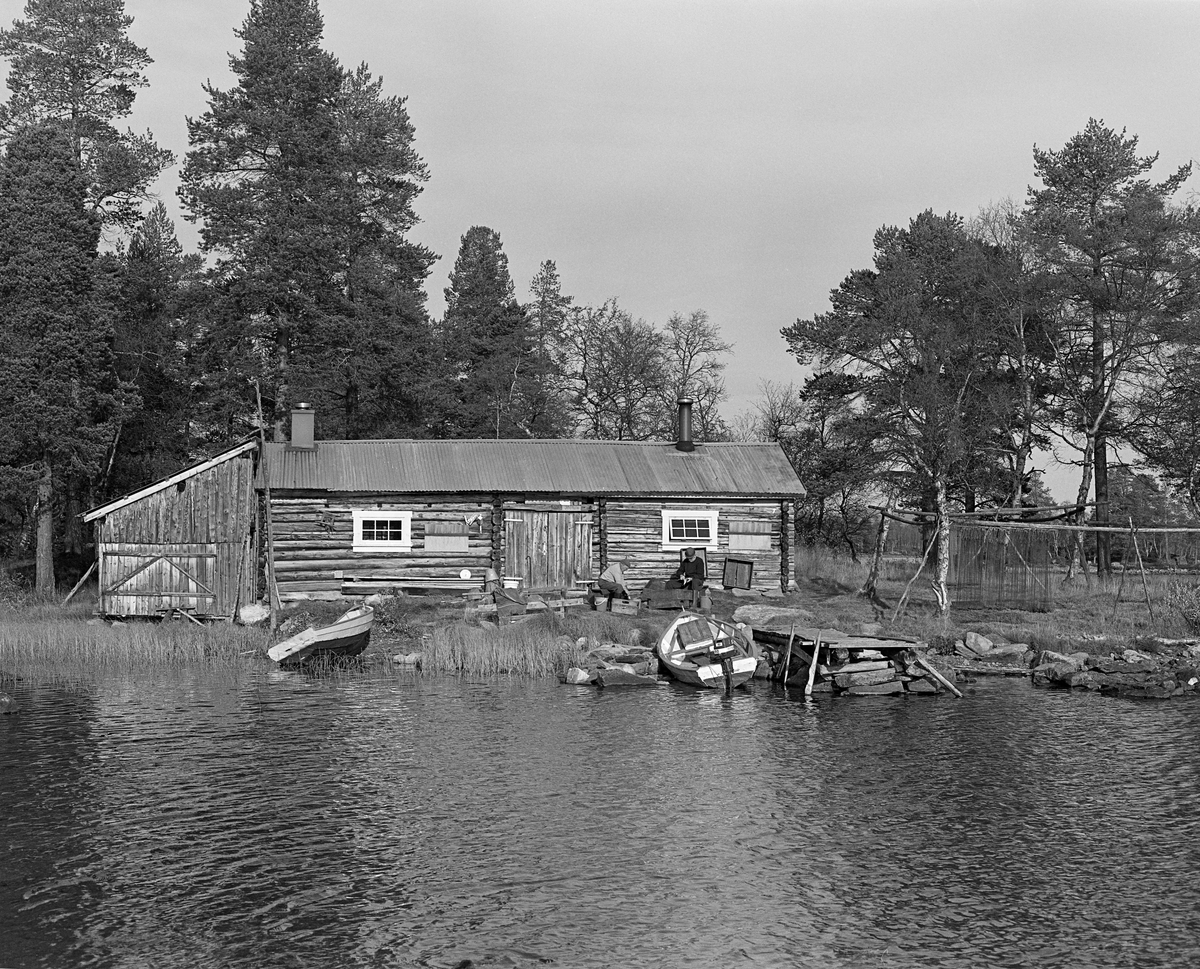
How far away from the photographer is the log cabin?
3098 cm

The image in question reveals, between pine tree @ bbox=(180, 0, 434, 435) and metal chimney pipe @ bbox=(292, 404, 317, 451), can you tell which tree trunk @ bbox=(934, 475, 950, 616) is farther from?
pine tree @ bbox=(180, 0, 434, 435)

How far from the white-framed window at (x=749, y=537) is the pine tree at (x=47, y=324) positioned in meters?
20.8

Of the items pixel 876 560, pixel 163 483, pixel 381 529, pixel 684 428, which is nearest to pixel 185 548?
pixel 163 483

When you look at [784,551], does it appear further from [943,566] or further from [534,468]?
[534,468]

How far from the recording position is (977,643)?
2742 cm

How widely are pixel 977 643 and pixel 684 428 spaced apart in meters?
13.4

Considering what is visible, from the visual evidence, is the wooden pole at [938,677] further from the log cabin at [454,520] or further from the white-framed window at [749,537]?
the white-framed window at [749,537]

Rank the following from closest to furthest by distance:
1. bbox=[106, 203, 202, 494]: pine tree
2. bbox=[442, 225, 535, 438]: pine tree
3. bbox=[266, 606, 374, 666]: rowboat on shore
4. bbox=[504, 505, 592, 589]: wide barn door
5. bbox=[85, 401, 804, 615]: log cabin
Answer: bbox=[266, 606, 374, 666]: rowboat on shore, bbox=[85, 401, 804, 615]: log cabin, bbox=[504, 505, 592, 589]: wide barn door, bbox=[106, 203, 202, 494]: pine tree, bbox=[442, 225, 535, 438]: pine tree

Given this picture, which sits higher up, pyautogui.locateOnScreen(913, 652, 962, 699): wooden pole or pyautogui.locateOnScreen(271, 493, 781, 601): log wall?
pyautogui.locateOnScreen(271, 493, 781, 601): log wall

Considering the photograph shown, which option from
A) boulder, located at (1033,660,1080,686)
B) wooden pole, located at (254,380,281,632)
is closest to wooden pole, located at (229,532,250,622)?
wooden pole, located at (254,380,281,632)

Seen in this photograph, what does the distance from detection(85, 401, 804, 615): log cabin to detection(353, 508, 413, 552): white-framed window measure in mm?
41

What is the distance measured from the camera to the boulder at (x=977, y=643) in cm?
2725

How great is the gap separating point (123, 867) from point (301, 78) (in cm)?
3547

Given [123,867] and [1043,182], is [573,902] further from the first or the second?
[1043,182]
